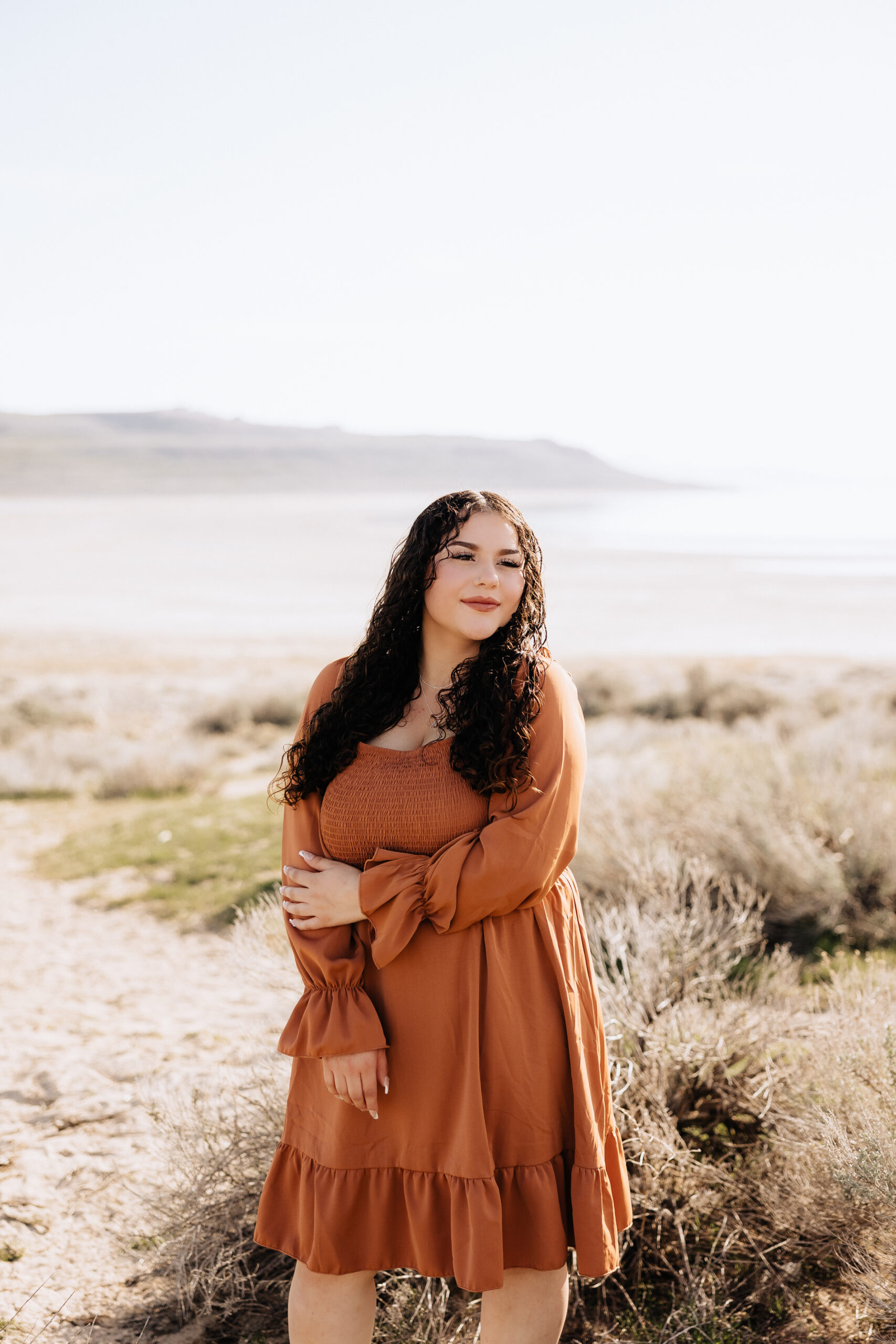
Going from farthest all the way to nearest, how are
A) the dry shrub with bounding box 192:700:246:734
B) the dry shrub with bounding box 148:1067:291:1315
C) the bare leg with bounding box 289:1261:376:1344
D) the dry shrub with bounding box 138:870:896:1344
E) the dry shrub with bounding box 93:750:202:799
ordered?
the dry shrub with bounding box 192:700:246:734, the dry shrub with bounding box 93:750:202:799, the dry shrub with bounding box 148:1067:291:1315, the dry shrub with bounding box 138:870:896:1344, the bare leg with bounding box 289:1261:376:1344

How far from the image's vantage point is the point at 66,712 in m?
15.6

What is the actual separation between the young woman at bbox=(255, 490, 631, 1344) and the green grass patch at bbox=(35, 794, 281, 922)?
4571 millimetres

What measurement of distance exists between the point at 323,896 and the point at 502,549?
2.76ft

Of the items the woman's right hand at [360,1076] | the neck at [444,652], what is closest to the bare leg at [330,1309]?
the woman's right hand at [360,1076]

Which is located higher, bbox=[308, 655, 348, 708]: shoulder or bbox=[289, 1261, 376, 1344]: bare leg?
bbox=[308, 655, 348, 708]: shoulder

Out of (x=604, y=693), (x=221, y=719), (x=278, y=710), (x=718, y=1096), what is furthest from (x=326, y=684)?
(x=604, y=693)

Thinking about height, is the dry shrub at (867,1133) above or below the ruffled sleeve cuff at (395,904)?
below

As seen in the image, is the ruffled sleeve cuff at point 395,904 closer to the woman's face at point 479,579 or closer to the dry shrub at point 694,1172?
the woman's face at point 479,579

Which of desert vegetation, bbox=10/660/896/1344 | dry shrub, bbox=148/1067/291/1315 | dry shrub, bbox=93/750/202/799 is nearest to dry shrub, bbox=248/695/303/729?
dry shrub, bbox=93/750/202/799

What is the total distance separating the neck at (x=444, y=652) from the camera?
233 cm

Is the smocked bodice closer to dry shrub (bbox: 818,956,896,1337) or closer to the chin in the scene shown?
the chin

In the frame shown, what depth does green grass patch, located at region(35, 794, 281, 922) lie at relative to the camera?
7043 mm

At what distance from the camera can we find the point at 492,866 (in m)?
1.94

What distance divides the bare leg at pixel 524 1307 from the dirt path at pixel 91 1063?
3.84ft
